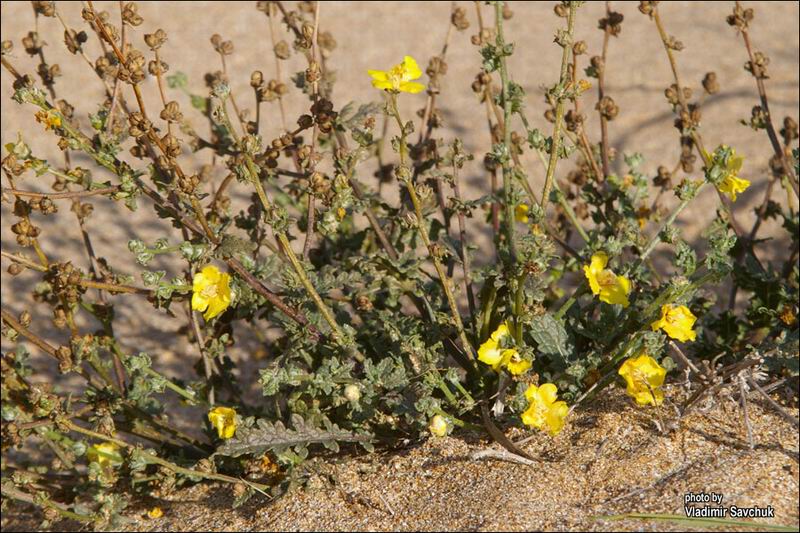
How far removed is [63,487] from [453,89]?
264 centimetres

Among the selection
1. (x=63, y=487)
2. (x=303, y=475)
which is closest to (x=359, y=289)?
(x=303, y=475)

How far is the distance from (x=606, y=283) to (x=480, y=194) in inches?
65.9

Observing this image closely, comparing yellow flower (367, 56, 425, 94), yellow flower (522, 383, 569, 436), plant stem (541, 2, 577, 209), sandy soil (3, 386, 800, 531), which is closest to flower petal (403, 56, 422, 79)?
yellow flower (367, 56, 425, 94)

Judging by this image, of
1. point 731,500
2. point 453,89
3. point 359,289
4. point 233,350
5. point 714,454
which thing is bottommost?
point 731,500

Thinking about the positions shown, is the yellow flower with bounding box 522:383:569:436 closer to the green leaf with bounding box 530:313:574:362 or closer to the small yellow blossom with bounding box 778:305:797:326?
the green leaf with bounding box 530:313:574:362

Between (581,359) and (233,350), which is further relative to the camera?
(233,350)

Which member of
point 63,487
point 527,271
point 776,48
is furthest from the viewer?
point 776,48

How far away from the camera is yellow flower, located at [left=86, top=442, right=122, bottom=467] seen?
2.34 metres

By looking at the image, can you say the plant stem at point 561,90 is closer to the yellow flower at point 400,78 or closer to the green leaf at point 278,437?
the yellow flower at point 400,78

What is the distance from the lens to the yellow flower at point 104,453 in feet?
7.68

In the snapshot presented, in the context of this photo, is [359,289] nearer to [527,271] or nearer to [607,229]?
[527,271]

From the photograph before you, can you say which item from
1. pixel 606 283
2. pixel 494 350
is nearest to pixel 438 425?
pixel 494 350

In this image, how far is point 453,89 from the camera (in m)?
4.36

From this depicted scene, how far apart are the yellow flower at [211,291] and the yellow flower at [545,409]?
27.6 inches
